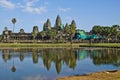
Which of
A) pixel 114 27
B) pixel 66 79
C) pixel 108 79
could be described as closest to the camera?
pixel 108 79

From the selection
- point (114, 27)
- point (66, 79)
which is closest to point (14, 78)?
point (66, 79)

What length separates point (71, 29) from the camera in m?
192

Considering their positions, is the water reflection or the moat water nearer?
the moat water

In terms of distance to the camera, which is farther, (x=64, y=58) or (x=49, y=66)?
(x=64, y=58)

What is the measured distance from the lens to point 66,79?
94.5 feet

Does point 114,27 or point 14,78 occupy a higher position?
point 114,27

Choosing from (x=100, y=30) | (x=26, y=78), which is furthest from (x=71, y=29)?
(x=26, y=78)

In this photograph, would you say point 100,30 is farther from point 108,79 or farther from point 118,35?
point 108,79

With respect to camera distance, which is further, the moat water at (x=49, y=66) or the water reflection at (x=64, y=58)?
the water reflection at (x=64, y=58)

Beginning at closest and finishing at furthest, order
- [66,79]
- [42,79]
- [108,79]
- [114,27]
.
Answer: [108,79] < [66,79] < [42,79] < [114,27]

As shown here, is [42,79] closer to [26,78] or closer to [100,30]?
[26,78]

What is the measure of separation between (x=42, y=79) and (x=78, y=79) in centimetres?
520

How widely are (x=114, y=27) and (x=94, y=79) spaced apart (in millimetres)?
162672

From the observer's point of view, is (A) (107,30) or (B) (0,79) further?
(A) (107,30)
